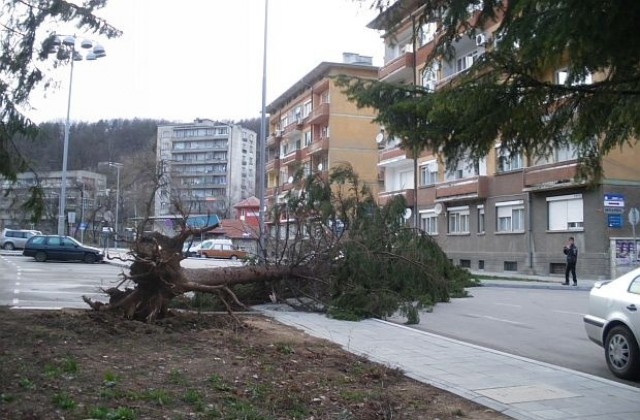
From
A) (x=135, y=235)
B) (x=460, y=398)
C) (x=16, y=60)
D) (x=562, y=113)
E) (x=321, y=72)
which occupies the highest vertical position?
(x=321, y=72)

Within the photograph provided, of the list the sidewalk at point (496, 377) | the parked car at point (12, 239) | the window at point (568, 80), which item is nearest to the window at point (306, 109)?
the parked car at point (12, 239)

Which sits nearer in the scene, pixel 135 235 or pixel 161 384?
pixel 161 384

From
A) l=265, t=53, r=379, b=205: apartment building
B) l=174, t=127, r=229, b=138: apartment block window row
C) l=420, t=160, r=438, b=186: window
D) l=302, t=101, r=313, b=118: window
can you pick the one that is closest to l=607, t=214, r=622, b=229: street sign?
l=420, t=160, r=438, b=186: window

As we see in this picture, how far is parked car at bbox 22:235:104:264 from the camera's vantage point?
37.0m

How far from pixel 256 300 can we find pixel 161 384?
9.43 meters

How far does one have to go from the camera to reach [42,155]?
1231cm

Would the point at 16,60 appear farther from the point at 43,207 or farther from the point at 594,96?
the point at 594,96

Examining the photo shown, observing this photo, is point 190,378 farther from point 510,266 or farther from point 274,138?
point 274,138

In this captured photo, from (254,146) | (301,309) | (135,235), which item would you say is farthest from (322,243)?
(254,146)

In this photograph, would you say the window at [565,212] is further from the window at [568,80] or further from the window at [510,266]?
the window at [568,80]

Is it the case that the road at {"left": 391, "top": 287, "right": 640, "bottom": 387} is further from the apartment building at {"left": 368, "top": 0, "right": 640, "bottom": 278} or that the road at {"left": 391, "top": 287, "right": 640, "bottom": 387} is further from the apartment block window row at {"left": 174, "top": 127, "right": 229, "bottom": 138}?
the apartment block window row at {"left": 174, "top": 127, "right": 229, "bottom": 138}

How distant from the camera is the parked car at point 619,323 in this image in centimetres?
790

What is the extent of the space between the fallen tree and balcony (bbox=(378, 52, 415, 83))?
26101 mm

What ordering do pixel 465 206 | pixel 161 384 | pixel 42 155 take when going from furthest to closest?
1. pixel 465 206
2. pixel 42 155
3. pixel 161 384
